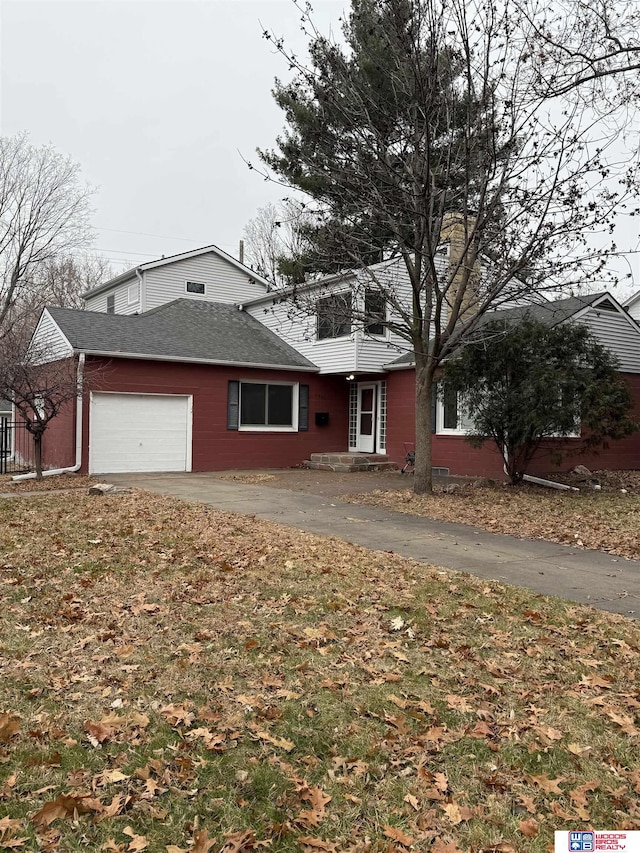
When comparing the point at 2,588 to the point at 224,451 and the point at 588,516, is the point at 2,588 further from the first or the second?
the point at 224,451

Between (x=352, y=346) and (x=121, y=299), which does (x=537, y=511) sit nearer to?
(x=352, y=346)

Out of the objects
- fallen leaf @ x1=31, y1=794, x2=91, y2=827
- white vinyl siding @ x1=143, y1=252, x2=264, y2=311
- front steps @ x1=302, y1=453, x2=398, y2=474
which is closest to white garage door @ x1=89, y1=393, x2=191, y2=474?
front steps @ x1=302, y1=453, x2=398, y2=474

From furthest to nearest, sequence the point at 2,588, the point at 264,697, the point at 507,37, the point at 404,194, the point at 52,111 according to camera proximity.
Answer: the point at 52,111
the point at 404,194
the point at 507,37
the point at 2,588
the point at 264,697

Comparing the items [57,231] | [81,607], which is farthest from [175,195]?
[81,607]

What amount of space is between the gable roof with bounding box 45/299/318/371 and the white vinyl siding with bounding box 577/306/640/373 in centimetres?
777

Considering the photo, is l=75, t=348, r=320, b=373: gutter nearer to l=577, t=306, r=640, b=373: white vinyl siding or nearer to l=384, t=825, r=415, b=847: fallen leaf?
l=577, t=306, r=640, b=373: white vinyl siding

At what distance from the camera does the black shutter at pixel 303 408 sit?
19469 millimetres

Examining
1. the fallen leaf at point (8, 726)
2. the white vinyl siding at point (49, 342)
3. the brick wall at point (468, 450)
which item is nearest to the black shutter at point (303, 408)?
the brick wall at point (468, 450)

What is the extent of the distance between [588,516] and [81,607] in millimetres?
7834

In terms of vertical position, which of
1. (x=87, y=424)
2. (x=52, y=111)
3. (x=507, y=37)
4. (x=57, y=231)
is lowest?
(x=87, y=424)

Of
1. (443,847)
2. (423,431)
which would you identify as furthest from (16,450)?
(443,847)

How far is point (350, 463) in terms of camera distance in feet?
58.4

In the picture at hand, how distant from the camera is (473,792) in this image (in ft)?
9.06

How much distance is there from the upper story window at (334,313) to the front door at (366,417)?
1989 millimetres
